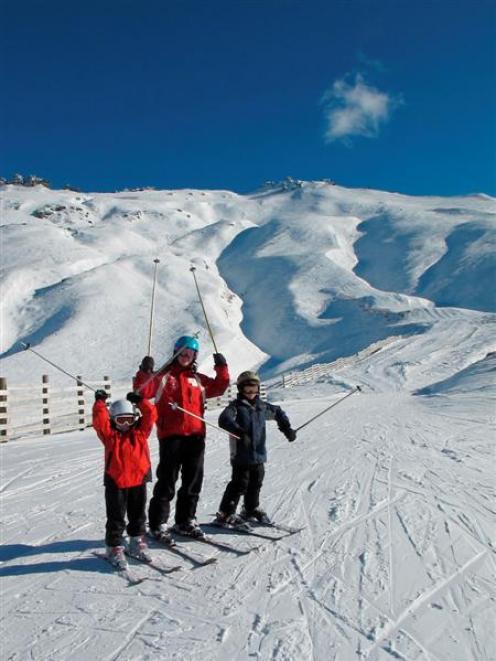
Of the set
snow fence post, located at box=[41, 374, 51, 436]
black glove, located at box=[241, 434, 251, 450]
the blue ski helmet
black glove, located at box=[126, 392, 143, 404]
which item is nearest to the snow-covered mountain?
snow fence post, located at box=[41, 374, 51, 436]

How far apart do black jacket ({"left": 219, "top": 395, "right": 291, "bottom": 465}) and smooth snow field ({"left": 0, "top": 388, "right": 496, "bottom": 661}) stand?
768 mm

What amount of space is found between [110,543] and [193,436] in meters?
1.16

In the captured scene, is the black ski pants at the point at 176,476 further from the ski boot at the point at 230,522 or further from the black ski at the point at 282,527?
the black ski at the point at 282,527

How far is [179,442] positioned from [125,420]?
2.11 feet

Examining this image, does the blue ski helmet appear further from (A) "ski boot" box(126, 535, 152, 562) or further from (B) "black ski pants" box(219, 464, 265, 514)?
(A) "ski boot" box(126, 535, 152, 562)

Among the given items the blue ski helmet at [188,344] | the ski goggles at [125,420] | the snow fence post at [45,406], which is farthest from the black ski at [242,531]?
the snow fence post at [45,406]

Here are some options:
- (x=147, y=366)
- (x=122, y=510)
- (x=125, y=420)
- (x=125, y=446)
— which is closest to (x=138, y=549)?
(x=122, y=510)

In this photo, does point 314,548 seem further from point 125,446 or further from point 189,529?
Result: point 125,446

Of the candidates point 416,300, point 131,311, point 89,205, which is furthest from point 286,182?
point 131,311

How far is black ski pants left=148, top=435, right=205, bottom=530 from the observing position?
4.83 m

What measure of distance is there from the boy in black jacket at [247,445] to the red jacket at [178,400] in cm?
27

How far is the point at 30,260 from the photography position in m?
69.9

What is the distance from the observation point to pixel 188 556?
430 cm

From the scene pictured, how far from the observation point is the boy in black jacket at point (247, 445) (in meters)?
5.00
